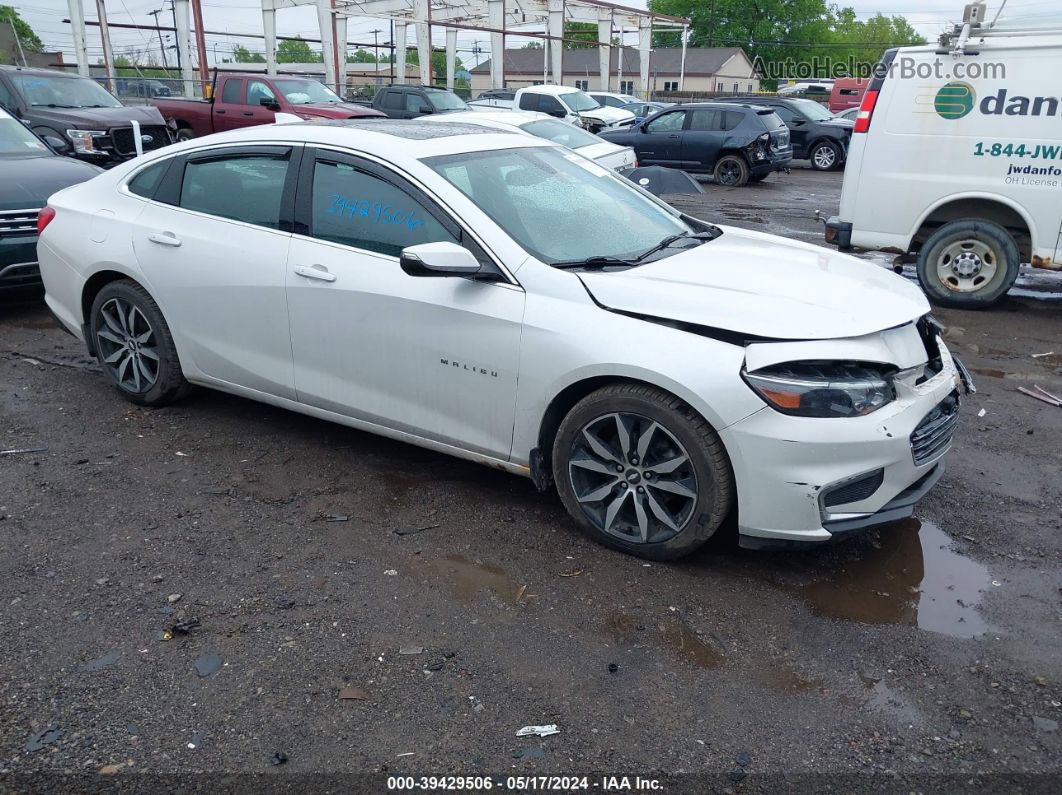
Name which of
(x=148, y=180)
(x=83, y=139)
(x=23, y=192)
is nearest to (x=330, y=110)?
(x=83, y=139)

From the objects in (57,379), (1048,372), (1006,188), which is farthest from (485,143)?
(1006,188)

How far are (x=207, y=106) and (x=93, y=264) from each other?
14.6 meters

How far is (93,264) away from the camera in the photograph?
5230 millimetres

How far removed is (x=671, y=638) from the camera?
10.9 ft

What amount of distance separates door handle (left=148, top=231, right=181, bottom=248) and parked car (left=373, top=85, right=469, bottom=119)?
1558 cm

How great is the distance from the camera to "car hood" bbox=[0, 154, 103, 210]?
286 inches

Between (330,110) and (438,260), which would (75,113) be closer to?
(330,110)

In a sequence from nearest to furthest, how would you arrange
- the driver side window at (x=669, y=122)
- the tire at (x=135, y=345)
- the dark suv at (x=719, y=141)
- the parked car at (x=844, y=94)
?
the tire at (x=135, y=345), the dark suv at (x=719, y=141), the driver side window at (x=669, y=122), the parked car at (x=844, y=94)

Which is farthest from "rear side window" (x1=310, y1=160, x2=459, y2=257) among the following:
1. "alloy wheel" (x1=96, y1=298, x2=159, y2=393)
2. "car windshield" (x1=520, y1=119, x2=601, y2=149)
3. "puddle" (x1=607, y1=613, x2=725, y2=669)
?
"car windshield" (x1=520, y1=119, x2=601, y2=149)

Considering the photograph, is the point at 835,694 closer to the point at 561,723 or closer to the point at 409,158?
the point at 561,723

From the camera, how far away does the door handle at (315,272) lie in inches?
169

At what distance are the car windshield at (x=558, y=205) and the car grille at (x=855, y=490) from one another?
146 cm

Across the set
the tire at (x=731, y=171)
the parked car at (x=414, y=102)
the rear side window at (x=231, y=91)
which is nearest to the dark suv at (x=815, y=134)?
the tire at (x=731, y=171)

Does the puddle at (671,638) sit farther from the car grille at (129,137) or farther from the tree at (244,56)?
the tree at (244,56)
